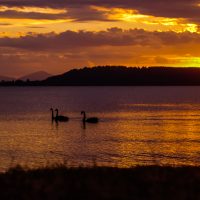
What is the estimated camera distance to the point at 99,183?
10.1 meters

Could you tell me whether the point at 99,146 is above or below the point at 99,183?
below

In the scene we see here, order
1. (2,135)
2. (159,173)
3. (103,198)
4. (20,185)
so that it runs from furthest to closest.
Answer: (2,135)
(159,173)
(20,185)
(103,198)

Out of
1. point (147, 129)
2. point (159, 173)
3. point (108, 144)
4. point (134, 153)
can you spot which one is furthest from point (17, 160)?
point (147, 129)

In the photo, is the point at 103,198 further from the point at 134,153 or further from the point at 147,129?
the point at 147,129

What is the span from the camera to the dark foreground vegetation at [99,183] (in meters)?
9.38

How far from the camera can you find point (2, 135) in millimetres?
53906

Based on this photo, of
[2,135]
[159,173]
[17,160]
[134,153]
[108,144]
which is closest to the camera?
[159,173]

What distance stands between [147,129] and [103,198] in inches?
2056

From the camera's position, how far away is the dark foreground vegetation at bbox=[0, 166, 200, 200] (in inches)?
369

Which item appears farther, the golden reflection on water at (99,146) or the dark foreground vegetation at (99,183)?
the golden reflection on water at (99,146)

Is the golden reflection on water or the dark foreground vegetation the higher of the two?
the dark foreground vegetation

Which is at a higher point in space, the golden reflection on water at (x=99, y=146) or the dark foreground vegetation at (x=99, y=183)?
the dark foreground vegetation at (x=99, y=183)

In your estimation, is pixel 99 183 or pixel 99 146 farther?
pixel 99 146

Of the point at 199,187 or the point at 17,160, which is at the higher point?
the point at 199,187
